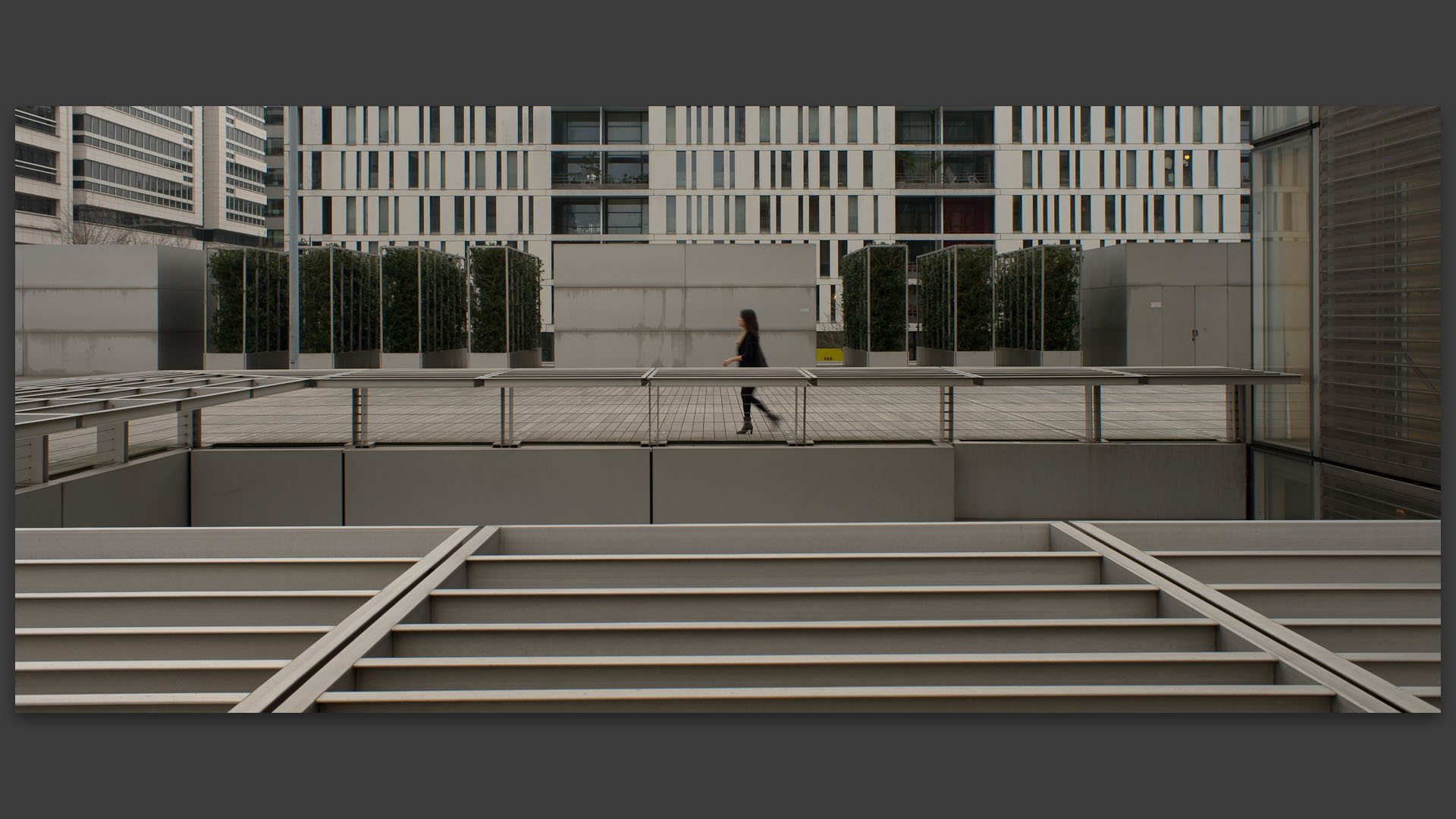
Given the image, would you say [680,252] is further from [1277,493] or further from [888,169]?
[888,169]

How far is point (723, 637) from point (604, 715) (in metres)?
0.57

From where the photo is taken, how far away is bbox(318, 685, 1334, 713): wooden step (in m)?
3.17

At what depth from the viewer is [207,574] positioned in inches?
174

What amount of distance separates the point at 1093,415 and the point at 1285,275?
4038 mm

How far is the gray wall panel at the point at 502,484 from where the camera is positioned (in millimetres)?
10945

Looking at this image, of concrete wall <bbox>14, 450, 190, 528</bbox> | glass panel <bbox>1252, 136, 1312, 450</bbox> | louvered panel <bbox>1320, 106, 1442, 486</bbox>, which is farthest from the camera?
concrete wall <bbox>14, 450, 190, 528</bbox>

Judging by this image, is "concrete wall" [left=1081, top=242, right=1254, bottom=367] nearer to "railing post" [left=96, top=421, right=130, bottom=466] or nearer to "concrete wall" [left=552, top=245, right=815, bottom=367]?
"concrete wall" [left=552, top=245, right=815, bottom=367]

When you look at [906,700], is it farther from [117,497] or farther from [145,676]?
[117,497]

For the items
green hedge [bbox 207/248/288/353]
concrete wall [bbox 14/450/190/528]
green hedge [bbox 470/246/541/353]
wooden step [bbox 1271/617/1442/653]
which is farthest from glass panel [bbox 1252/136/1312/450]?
green hedge [bbox 470/246/541/353]

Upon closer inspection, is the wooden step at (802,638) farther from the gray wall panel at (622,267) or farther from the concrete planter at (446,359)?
the concrete planter at (446,359)

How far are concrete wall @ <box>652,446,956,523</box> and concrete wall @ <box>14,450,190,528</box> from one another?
175 inches

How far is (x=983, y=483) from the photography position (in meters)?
11.2

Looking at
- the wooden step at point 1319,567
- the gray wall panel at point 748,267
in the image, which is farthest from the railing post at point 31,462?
the gray wall panel at point 748,267

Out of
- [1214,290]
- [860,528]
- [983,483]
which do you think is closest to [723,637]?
[860,528]
